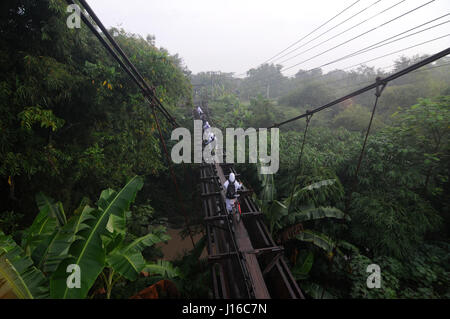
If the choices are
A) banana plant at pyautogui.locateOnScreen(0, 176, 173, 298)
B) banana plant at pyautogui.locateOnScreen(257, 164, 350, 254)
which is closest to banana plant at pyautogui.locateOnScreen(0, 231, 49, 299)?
banana plant at pyautogui.locateOnScreen(0, 176, 173, 298)

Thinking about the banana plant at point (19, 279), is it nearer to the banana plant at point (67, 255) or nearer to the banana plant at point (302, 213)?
the banana plant at point (67, 255)

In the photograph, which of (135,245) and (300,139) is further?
(300,139)

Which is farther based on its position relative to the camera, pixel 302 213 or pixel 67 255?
pixel 302 213

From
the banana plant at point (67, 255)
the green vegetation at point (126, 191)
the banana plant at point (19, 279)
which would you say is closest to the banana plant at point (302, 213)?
the green vegetation at point (126, 191)

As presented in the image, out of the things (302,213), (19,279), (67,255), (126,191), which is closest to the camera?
(19,279)

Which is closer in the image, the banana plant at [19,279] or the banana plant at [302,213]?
the banana plant at [19,279]

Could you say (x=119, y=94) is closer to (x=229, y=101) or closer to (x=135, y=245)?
(x=135, y=245)

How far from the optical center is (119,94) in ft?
18.2

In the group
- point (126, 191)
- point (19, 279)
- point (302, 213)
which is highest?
point (126, 191)

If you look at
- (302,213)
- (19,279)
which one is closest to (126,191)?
(19,279)

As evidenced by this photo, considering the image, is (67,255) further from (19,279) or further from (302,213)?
(302,213)

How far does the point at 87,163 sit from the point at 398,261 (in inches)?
291
